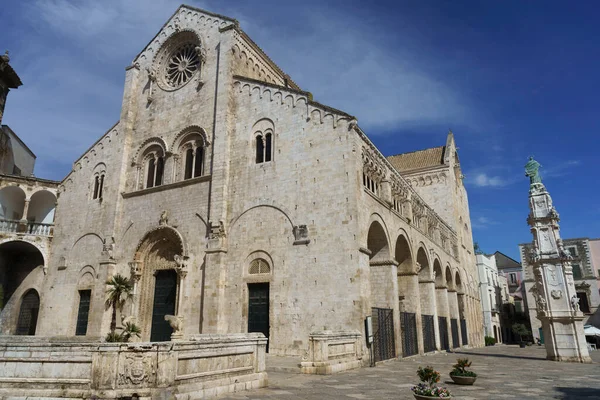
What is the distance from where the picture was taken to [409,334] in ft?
66.8

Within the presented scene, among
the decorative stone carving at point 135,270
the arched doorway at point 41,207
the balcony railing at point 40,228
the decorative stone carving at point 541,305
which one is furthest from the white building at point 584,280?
the arched doorway at point 41,207

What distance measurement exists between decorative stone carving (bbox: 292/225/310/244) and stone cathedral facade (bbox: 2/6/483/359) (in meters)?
0.05

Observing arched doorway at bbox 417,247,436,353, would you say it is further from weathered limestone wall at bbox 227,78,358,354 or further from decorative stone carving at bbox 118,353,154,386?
decorative stone carving at bbox 118,353,154,386

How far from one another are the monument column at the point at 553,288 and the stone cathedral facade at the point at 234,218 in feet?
19.1

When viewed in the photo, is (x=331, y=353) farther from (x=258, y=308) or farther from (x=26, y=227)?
(x=26, y=227)

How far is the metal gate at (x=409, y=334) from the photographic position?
19.6m

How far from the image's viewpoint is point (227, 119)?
2075 cm

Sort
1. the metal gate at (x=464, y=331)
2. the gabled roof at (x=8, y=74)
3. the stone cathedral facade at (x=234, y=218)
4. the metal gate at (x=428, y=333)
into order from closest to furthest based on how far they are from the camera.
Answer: the stone cathedral facade at (x=234, y=218)
the metal gate at (x=428, y=333)
the gabled roof at (x=8, y=74)
the metal gate at (x=464, y=331)

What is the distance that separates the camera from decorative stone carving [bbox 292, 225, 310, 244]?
1708 centimetres

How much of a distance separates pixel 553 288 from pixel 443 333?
9476 mm

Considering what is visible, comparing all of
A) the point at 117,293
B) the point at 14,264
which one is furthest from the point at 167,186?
the point at 14,264

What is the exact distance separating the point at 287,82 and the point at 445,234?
56.8ft

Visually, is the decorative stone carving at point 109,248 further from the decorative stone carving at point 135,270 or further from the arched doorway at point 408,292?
the arched doorway at point 408,292

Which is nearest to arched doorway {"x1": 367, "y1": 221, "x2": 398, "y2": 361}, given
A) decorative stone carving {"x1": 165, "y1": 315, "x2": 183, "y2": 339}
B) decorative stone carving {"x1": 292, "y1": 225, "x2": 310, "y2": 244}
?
decorative stone carving {"x1": 292, "y1": 225, "x2": 310, "y2": 244}
